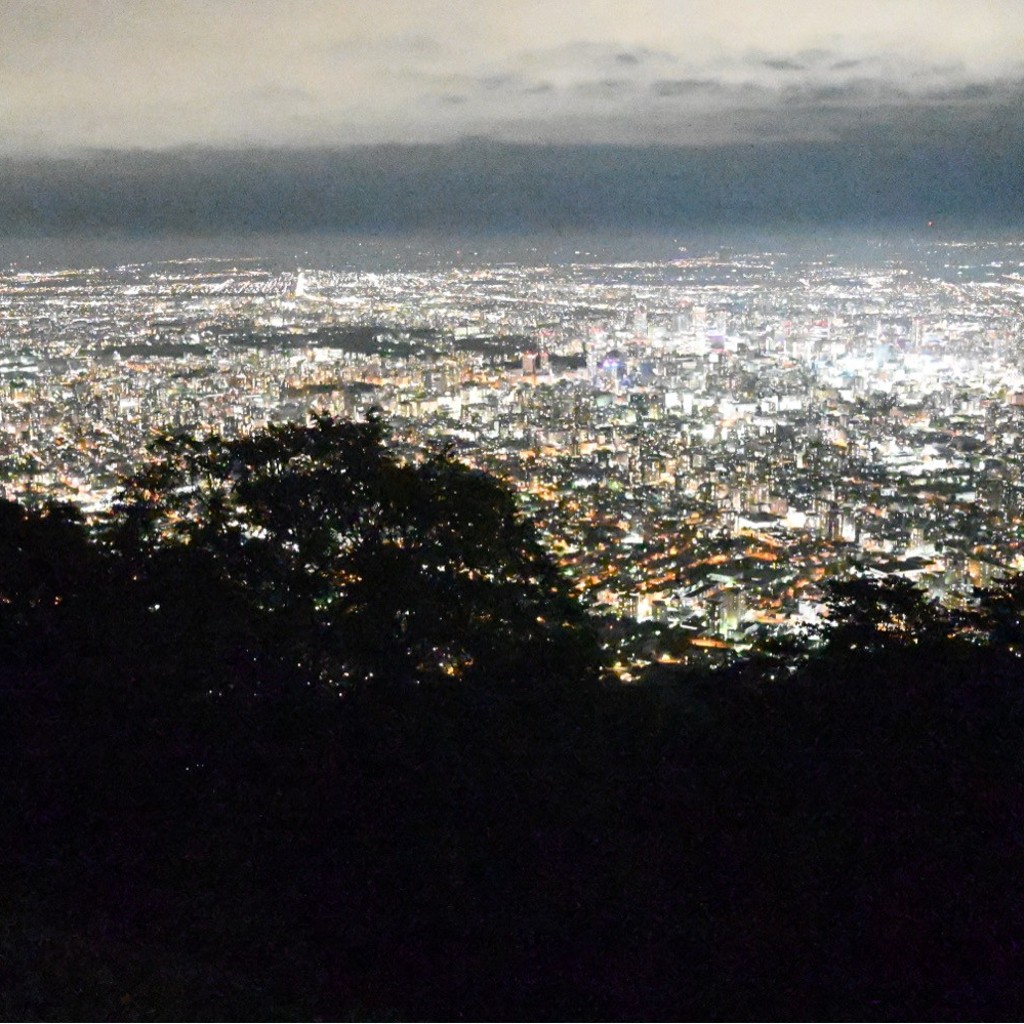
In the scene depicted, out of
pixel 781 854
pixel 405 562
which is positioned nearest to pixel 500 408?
pixel 405 562

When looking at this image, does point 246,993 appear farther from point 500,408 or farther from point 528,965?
point 500,408

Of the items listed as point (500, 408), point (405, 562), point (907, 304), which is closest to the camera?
point (405, 562)

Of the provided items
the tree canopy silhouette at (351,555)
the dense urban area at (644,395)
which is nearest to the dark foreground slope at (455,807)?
the tree canopy silhouette at (351,555)

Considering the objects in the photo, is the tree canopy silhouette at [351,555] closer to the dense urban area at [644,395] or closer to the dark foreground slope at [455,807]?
the dark foreground slope at [455,807]

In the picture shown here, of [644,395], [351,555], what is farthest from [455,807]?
[644,395]

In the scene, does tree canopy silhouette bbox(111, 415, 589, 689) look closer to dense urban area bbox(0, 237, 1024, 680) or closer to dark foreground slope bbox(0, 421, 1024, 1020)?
dark foreground slope bbox(0, 421, 1024, 1020)

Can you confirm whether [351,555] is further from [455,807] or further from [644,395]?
[644,395]

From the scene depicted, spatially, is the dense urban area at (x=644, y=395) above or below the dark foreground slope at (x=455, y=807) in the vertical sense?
above
